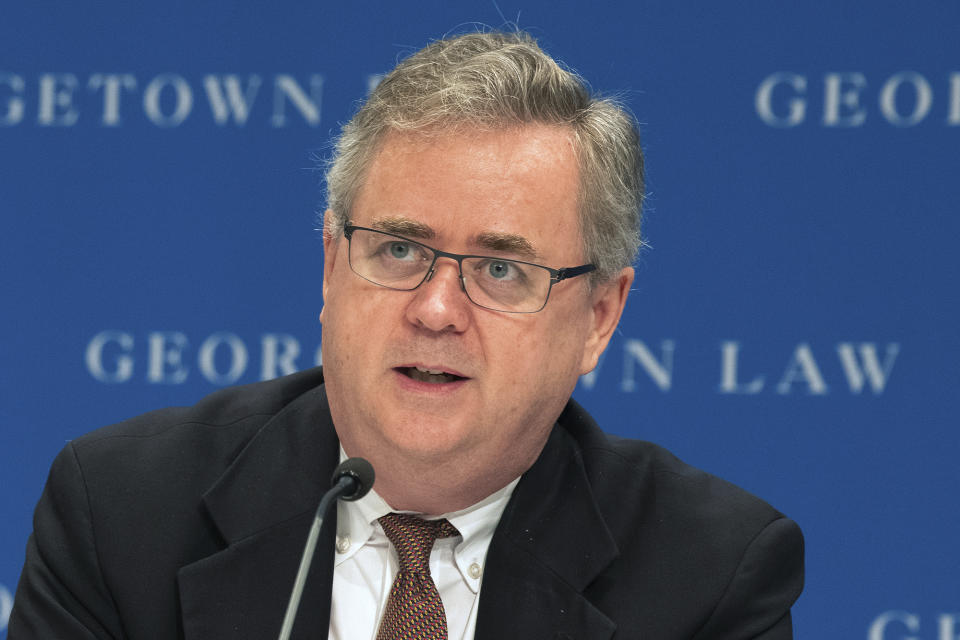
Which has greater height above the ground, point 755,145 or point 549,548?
point 755,145

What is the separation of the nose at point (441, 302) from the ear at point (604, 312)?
34 centimetres

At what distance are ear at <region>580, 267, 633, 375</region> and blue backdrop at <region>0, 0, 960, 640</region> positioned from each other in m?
0.99

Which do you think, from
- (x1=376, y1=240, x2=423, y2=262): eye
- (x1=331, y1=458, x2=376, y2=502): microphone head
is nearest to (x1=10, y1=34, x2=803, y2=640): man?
(x1=376, y1=240, x2=423, y2=262): eye

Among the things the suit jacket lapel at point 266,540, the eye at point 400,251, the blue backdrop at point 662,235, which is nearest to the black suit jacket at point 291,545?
the suit jacket lapel at point 266,540

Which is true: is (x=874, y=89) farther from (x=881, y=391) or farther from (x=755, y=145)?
(x=881, y=391)

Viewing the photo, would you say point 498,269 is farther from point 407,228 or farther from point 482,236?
point 407,228

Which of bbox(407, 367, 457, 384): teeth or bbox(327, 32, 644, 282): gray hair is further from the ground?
bbox(327, 32, 644, 282): gray hair

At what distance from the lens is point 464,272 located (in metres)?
2.17

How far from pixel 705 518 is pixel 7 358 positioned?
2.12 metres

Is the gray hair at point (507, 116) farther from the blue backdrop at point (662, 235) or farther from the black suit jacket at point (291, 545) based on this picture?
the blue backdrop at point (662, 235)

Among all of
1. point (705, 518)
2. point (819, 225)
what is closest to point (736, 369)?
point (819, 225)

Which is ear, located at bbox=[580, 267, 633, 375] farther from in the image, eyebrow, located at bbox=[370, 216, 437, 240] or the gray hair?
eyebrow, located at bbox=[370, 216, 437, 240]

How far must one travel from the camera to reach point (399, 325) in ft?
7.01

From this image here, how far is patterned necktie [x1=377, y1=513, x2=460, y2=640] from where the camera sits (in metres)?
2.23
